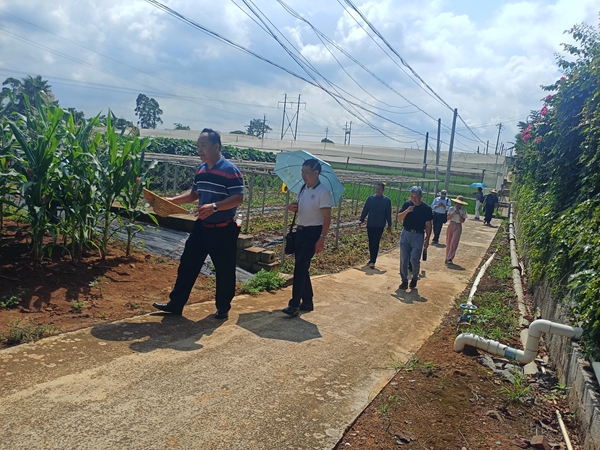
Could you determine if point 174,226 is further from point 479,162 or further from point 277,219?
point 479,162

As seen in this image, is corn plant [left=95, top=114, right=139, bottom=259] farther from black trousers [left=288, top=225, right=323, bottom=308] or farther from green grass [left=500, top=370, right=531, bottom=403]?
green grass [left=500, top=370, right=531, bottom=403]

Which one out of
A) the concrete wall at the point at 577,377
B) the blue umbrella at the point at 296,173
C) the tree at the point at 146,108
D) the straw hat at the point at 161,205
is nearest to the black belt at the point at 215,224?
the straw hat at the point at 161,205

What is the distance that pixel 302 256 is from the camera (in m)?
5.86

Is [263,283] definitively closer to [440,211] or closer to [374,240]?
[374,240]

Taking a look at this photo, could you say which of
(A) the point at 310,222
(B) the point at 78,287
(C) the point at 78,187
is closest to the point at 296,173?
(A) the point at 310,222

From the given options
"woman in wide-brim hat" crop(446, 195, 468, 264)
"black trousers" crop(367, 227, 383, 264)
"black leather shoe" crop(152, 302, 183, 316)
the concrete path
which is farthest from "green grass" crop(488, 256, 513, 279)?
"black leather shoe" crop(152, 302, 183, 316)

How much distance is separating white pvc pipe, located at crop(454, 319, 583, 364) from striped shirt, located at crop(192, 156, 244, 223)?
266 cm

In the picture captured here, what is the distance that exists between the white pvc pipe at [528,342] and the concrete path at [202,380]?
591 millimetres

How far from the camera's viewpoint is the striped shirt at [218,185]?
507 cm

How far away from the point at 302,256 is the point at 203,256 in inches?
46.7

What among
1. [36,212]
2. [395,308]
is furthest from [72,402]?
[395,308]

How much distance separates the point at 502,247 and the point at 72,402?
46.6 ft

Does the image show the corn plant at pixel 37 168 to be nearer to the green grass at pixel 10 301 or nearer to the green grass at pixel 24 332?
the green grass at pixel 10 301

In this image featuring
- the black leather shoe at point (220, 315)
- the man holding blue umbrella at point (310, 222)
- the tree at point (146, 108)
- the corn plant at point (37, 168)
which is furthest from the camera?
the tree at point (146, 108)
